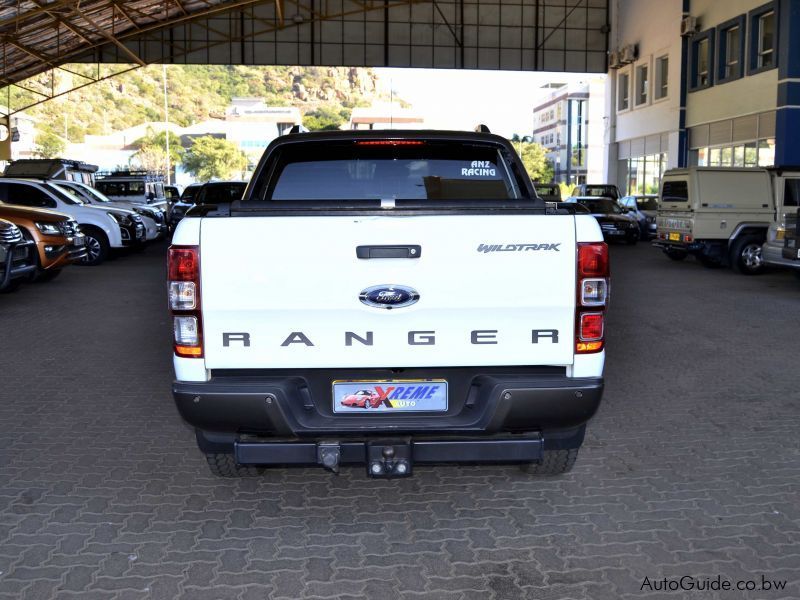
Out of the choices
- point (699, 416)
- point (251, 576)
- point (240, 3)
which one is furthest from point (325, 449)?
point (240, 3)

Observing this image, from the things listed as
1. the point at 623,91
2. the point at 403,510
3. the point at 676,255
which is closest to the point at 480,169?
the point at 403,510

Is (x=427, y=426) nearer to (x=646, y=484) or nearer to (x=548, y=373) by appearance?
(x=548, y=373)

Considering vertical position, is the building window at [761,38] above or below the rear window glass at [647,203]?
above

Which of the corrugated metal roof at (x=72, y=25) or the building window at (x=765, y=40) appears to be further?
the corrugated metal roof at (x=72, y=25)

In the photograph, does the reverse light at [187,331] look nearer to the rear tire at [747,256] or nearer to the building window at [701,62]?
the rear tire at [747,256]

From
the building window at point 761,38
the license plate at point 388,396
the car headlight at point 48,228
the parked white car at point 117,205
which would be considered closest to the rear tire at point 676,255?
the building window at point 761,38

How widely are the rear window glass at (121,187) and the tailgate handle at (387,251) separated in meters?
23.5

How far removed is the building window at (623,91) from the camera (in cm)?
3670

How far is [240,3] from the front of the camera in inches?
1207

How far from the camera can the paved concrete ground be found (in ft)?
12.1

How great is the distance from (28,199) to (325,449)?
16.1 m

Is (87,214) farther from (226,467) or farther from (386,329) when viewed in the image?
(386,329)

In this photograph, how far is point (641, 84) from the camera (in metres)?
35.4

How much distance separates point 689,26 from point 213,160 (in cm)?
8179
